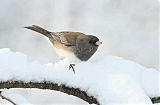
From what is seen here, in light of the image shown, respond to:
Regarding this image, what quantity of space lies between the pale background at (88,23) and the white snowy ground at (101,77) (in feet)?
13.7

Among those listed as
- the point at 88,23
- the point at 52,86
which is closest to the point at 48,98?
the point at 88,23

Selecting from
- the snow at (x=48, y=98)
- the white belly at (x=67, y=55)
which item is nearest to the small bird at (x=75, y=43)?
the white belly at (x=67, y=55)

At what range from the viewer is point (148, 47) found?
6.71 m

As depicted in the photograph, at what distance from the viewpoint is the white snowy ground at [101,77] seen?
2054mm

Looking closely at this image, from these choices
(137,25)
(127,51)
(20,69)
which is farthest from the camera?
(137,25)

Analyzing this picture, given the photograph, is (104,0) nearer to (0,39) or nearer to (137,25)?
(137,25)

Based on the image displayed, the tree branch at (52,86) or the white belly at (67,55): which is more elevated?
the white belly at (67,55)

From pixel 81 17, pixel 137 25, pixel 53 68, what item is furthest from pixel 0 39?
pixel 53 68

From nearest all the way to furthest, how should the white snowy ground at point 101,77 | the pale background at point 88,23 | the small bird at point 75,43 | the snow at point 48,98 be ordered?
the white snowy ground at point 101,77 < the small bird at point 75,43 < the snow at point 48,98 < the pale background at point 88,23

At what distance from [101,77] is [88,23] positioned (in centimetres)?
515

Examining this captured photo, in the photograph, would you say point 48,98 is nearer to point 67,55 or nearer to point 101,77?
point 67,55

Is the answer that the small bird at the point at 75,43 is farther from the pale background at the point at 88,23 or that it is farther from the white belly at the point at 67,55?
the pale background at the point at 88,23

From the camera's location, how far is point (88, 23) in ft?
23.8

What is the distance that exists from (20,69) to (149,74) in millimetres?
570
